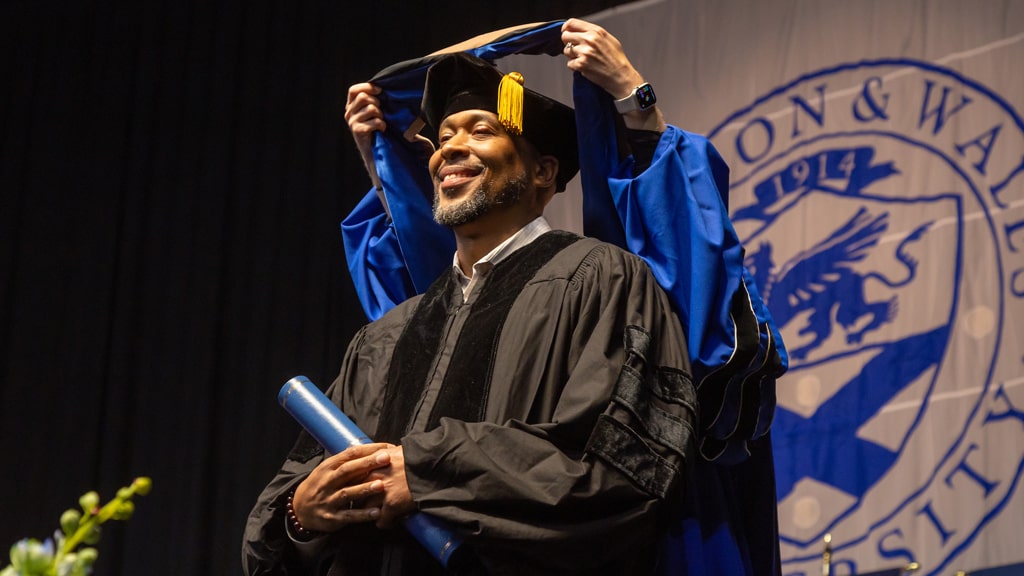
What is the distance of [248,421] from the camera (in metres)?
4.36

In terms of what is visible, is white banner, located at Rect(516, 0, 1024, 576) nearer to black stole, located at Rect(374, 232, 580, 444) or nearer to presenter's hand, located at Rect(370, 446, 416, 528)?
black stole, located at Rect(374, 232, 580, 444)

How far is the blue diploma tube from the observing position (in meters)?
1.95

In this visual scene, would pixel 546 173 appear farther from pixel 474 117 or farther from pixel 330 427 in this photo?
pixel 330 427

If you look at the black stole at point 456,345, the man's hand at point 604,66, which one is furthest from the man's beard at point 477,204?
the man's hand at point 604,66

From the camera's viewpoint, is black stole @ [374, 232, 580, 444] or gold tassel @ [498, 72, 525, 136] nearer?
black stole @ [374, 232, 580, 444]

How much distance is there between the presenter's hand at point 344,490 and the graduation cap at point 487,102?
788 millimetres

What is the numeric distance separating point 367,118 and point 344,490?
1.04m

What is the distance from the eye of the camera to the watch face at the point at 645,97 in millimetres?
2393

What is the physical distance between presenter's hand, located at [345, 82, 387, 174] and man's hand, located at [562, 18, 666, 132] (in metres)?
0.54

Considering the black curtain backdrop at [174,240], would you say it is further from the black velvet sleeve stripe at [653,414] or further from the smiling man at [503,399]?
the black velvet sleeve stripe at [653,414]

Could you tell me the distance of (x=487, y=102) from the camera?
102 inches

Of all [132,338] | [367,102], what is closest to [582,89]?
[367,102]

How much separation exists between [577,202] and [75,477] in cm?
209

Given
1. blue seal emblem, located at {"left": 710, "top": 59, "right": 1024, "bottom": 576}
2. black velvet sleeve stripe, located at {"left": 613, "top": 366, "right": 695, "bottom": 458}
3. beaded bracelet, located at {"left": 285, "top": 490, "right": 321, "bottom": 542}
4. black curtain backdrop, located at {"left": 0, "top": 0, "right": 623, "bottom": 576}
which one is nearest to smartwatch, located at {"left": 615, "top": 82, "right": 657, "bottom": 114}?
black velvet sleeve stripe, located at {"left": 613, "top": 366, "right": 695, "bottom": 458}
